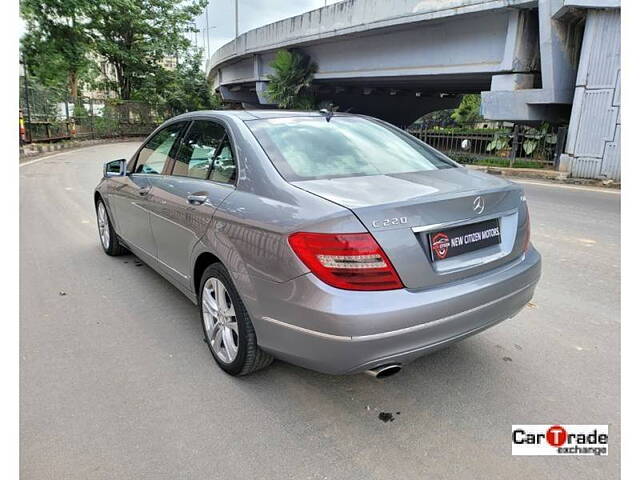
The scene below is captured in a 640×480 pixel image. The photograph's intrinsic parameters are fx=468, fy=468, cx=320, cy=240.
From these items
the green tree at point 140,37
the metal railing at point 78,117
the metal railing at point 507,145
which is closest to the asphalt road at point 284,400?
the metal railing at point 507,145

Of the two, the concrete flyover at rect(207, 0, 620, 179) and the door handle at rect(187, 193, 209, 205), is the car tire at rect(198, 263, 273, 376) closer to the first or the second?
the door handle at rect(187, 193, 209, 205)

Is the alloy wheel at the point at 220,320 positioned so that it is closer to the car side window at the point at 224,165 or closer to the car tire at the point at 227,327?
the car tire at the point at 227,327

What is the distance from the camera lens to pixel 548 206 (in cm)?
821

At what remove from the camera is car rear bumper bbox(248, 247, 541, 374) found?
2.15 metres

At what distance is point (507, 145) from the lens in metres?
15.0

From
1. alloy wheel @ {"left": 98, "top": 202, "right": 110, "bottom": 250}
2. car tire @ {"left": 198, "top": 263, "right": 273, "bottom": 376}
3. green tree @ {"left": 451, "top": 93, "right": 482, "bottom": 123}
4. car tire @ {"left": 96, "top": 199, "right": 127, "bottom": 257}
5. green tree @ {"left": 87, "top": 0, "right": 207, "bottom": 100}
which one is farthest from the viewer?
green tree @ {"left": 451, "top": 93, "right": 482, "bottom": 123}

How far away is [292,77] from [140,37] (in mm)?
16604

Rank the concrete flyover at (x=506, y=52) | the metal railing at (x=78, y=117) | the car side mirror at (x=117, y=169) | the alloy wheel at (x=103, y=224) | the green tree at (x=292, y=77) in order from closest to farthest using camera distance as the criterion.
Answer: the car side mirror at (x=117, y=169), the alloy wheel at (x=103, y=224), the concrete flyover at (x=506, y=52), the metal railing at (x=78, y=117), the green tree at (x=292, y=77)

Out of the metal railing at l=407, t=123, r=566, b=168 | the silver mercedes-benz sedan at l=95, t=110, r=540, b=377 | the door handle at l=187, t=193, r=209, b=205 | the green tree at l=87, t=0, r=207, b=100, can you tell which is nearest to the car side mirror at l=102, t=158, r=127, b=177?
the silver mercedes-benz sedan at l=95, t=110, r=540, b=377

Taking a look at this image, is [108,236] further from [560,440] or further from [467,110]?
[467,110]

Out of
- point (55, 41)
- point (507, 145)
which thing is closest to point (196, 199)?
point (507, 145)

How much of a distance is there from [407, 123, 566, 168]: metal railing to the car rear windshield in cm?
1125

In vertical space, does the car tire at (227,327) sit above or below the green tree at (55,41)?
below

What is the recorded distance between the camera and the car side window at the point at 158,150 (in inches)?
155
